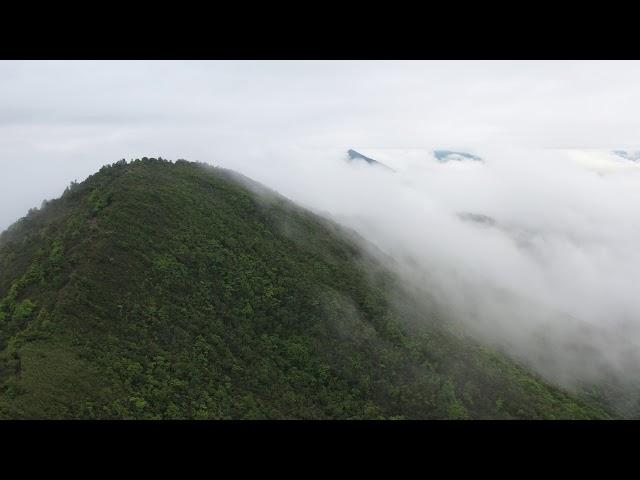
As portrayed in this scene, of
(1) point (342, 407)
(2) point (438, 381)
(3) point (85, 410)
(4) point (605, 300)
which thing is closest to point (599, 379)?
(2) point (438, 381)

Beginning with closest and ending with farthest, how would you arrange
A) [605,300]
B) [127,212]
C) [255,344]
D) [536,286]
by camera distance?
1. [255,344]
2. [127,212]
3. [536,286]
4. [605,300]

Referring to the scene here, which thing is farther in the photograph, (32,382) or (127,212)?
(127,212)

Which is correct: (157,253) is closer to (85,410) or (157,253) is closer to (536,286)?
(85,410)

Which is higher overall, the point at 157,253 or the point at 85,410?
the point at 157,253
